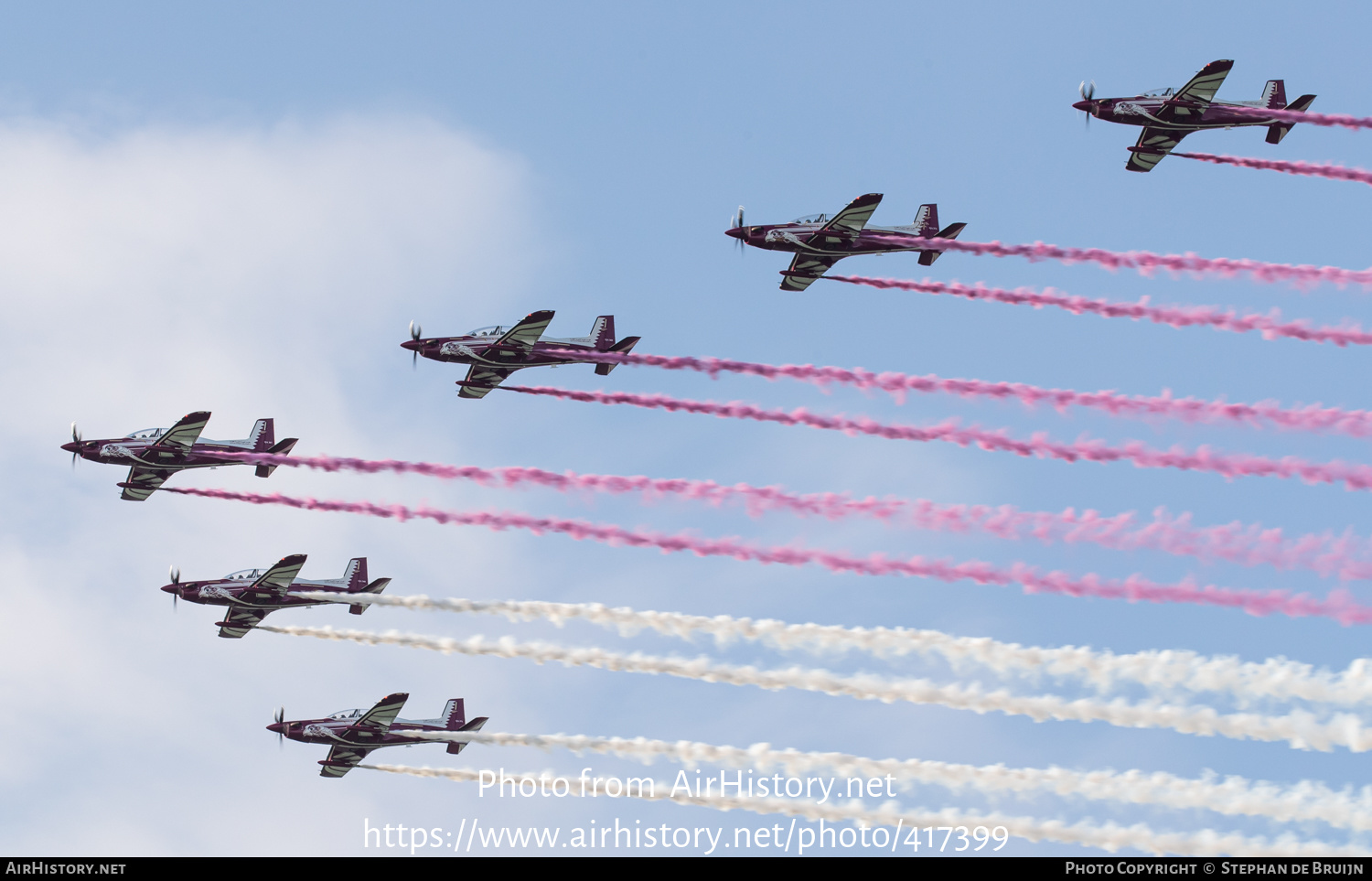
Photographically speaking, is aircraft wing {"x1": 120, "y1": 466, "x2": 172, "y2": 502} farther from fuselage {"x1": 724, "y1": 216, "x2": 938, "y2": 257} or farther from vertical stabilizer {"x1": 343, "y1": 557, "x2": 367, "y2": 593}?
fuselage {"x1": 724, "y1": 216, "x2": 938, "y2": 257}

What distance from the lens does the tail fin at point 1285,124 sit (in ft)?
241

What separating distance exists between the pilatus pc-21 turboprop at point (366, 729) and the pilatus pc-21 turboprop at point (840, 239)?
985 inches

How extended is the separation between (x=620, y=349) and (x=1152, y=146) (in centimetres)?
2327

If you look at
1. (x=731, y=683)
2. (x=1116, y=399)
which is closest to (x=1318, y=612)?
(x=1116, y=399)

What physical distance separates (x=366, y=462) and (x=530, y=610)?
1056 cm

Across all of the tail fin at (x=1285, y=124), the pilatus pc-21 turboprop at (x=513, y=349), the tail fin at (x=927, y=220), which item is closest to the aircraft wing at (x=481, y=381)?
the pilatus pc-21 turboprop at (x=513, y=349)

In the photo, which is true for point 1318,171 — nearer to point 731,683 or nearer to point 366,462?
point 731,683

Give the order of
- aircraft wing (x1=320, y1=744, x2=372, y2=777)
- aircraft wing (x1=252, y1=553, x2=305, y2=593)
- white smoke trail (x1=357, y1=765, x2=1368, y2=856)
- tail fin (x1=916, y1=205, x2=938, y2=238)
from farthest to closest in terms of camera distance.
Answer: aircraft wing (x1=320, y1=744, x2=372, y2=777) < aircraft wing (x1=252, y1=553, x2=305, y2=593) < tail fin (x1=916, y1=205, x2=938, y2=238) < white smoke trail (x1=357, y1=765, x2=1368, y2=856)

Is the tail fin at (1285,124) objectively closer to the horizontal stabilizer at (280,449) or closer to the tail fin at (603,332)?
the tail fin at (603,332)

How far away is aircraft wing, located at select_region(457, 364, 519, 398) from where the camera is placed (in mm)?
79188

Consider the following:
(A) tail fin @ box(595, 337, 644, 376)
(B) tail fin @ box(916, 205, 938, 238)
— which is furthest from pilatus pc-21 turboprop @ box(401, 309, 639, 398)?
(B) tail fin @ box(916, 205, 938, 238)

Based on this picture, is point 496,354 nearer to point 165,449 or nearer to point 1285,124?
point 165,449

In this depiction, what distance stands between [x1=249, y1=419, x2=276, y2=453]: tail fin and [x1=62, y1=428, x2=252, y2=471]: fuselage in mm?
267

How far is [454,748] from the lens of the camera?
82.4 meters
